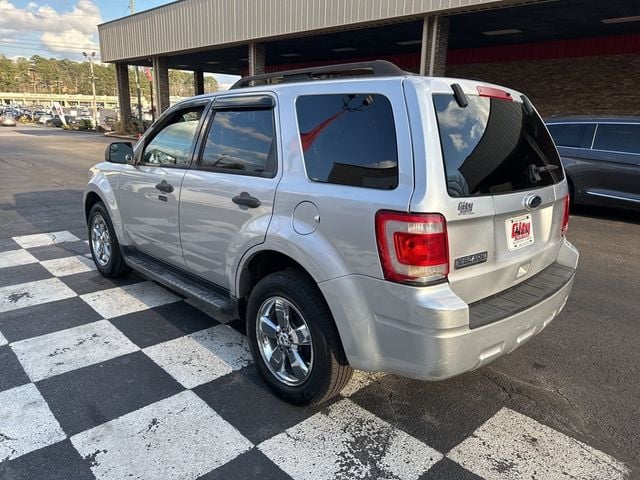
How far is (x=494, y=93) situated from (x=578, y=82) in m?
18.4

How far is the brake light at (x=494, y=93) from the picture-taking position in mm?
2656

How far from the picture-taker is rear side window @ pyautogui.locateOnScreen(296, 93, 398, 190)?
92.6 inches

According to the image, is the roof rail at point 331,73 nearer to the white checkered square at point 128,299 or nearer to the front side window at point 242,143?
the front side window at point 242,143

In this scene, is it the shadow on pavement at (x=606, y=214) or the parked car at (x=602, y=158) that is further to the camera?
the shadow on pavement at (x=606, y=214)

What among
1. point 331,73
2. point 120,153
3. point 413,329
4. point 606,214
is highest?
point 331,73

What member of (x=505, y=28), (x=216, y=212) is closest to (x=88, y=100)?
(x=505, y=28)

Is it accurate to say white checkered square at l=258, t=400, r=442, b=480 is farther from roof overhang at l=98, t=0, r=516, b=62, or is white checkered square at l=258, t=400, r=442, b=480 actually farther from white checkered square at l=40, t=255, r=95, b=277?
roof overhang at l=98, t=0, r=516, b=62

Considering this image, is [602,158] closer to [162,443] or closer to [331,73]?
[331,73]

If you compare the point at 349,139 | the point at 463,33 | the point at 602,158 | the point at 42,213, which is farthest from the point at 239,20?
the point at 349,139

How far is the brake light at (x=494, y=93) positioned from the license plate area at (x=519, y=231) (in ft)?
2.29

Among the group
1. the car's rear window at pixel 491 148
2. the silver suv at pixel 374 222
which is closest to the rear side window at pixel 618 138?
the silver suv at pixel 374 222

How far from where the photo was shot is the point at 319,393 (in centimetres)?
271

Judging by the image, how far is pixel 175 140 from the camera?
154 inches

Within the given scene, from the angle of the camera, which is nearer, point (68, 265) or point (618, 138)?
point (68, 265)
